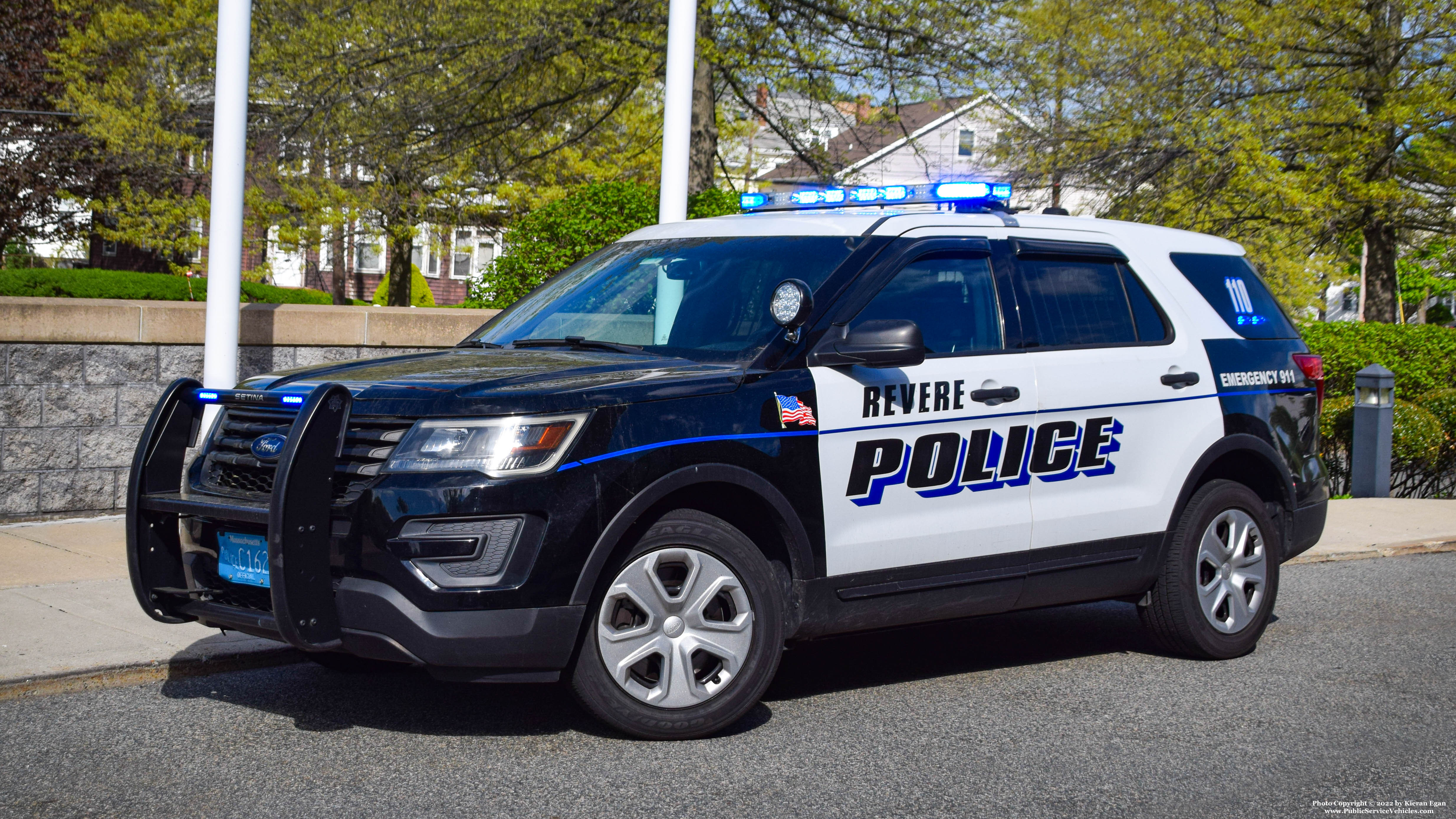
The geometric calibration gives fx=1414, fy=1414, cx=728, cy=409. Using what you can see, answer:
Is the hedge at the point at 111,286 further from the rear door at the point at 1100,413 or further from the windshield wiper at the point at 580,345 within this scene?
the rear door at the point at 1100,413

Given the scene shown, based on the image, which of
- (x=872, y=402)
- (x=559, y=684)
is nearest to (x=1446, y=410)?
(x=872, y=402)

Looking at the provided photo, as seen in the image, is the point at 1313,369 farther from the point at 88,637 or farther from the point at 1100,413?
the point at 88,637

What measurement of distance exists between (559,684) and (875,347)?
6.20 ft

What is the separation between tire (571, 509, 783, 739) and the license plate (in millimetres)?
1085

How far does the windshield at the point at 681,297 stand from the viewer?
17.9 feet

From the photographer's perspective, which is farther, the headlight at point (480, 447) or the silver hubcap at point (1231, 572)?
the silver hubcap at point (1231, 572)

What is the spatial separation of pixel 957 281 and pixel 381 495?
2.55 m

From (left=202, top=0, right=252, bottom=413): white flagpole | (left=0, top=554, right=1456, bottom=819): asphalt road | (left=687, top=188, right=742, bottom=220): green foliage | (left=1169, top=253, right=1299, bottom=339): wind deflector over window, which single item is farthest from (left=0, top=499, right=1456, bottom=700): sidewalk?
(left=687, top=188, right=742, bottom=220): green foliage

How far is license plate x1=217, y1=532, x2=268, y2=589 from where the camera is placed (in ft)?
15.4

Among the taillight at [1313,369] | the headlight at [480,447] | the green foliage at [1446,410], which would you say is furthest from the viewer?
the green foliage at [1446,410]

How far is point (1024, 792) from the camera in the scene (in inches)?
179

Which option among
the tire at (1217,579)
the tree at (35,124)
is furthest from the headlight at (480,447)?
the tree at (35,124)

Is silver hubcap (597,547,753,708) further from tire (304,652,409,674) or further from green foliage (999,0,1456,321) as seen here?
green foliage (999,0,1456,321)

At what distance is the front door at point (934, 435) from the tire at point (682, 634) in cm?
44
